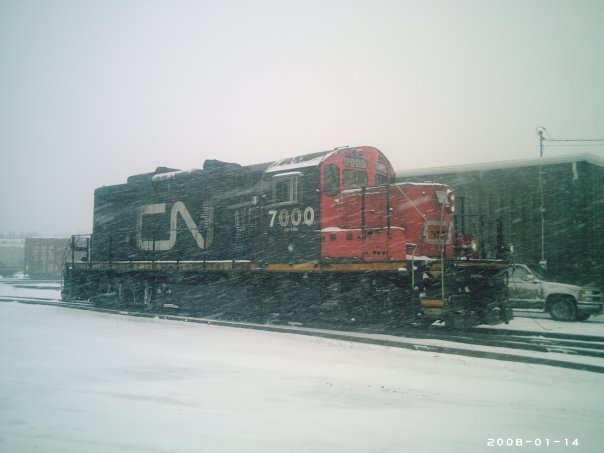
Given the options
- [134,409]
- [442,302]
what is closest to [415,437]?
[134,409]

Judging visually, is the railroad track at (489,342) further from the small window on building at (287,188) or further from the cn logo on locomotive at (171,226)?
the cn logo on locomotive at (171,226)

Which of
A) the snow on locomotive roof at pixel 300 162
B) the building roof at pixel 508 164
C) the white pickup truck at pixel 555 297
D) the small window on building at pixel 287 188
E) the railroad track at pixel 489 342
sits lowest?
the railroad track at pixel 489 342

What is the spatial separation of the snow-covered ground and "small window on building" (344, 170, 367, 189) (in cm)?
389

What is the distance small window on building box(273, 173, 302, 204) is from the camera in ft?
36.4

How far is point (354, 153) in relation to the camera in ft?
36.0

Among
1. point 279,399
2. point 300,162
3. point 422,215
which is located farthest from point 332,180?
point 279,399

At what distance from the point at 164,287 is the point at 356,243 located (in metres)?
7.15

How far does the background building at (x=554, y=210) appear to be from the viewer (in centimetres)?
1794

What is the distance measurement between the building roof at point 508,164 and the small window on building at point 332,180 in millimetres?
11608

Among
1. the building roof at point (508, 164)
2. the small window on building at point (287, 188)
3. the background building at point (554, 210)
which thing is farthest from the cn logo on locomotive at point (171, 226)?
the building roof at point (508, 164)

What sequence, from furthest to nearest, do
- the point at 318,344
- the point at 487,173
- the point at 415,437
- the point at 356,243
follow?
1. the point at 487,173
2. the point at 356,243
3. the point at 318,344
4. the point at 415,437

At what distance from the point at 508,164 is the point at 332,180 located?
39.5 feet

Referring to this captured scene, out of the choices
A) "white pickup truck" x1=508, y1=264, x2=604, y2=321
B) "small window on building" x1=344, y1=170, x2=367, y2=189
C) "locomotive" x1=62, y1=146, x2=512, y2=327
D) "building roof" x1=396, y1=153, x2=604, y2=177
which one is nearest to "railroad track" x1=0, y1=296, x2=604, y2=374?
"locomotive" x1=62, y1=146, x2=512, y2=327

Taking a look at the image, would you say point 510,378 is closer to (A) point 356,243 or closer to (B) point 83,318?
(A) point 356,243
